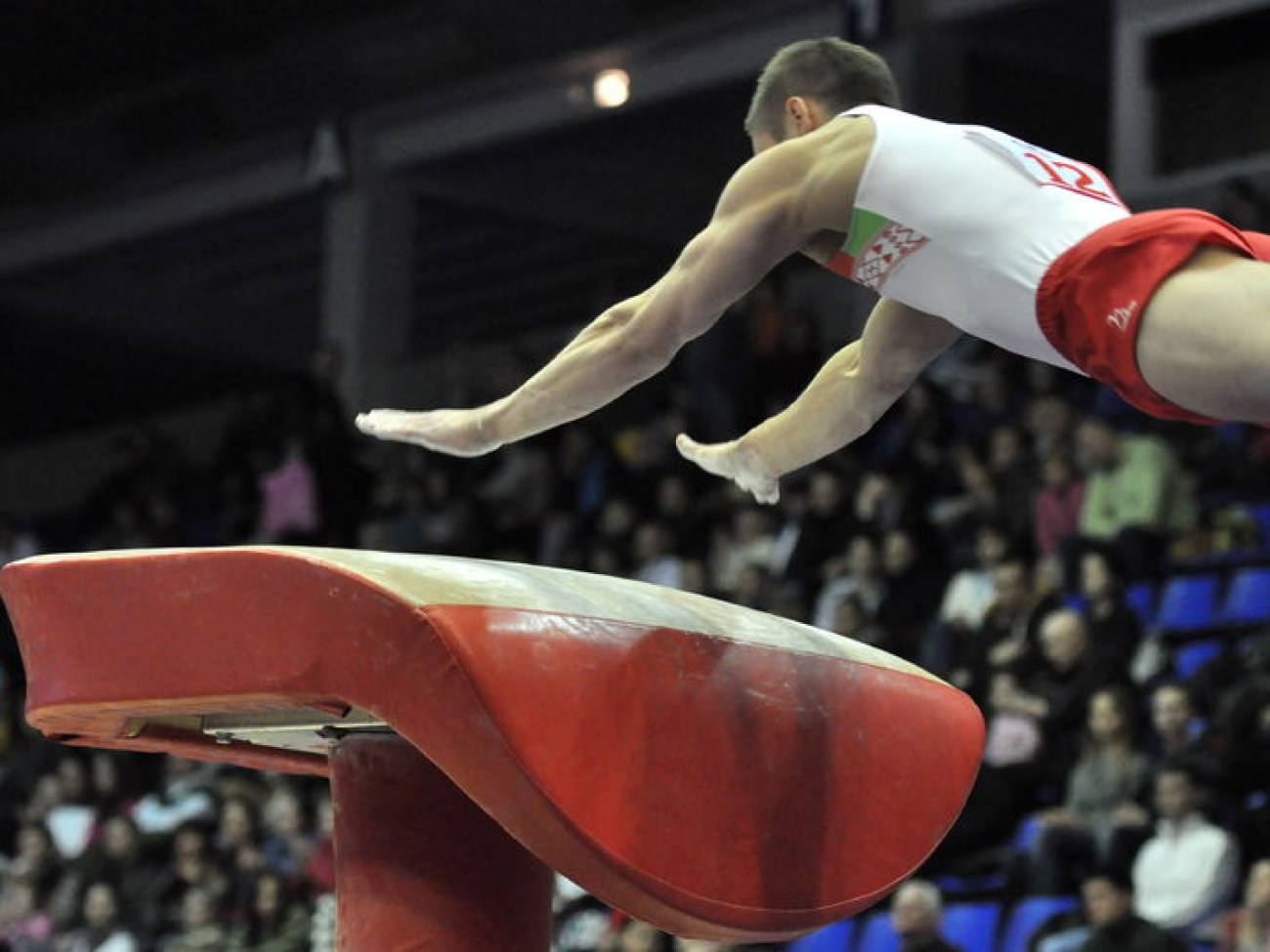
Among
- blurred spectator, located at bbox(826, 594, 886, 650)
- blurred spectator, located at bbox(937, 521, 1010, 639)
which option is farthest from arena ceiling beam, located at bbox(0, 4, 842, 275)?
blurred spectator, located at bbox(826, 594, 886, 650)

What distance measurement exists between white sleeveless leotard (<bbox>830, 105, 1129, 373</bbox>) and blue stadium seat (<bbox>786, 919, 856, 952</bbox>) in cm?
429

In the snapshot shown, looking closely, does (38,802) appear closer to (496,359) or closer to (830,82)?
(496,359)

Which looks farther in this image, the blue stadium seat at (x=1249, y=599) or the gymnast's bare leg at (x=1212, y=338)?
the blue stadium seat at (x=1249, y=599)

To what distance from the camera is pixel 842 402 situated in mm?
3398

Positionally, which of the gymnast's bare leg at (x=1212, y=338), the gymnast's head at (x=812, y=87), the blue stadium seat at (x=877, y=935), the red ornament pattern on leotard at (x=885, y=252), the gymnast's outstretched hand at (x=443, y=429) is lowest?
the blue stadium seat at (x=877, y=935)

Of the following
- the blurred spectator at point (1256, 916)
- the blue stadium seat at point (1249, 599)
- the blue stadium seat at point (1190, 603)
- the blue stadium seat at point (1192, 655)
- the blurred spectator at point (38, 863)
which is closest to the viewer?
the blurred spectator at point (1256, 916)

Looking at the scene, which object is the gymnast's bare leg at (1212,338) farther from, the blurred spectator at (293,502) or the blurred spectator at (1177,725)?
the blurred spectator at (293,502)

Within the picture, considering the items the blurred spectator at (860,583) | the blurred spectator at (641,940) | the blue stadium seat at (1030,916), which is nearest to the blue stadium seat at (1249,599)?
the blurred spectator at (860,583)

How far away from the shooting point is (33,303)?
1658 centimetres

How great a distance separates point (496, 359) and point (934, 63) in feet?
12.2

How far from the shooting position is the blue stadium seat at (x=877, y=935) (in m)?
6.71

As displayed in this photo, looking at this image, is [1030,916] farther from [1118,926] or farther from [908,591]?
[908,591]

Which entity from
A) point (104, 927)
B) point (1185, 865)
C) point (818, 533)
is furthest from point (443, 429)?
point (104, 927)

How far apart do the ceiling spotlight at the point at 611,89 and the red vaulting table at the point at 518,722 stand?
31.7 feet
